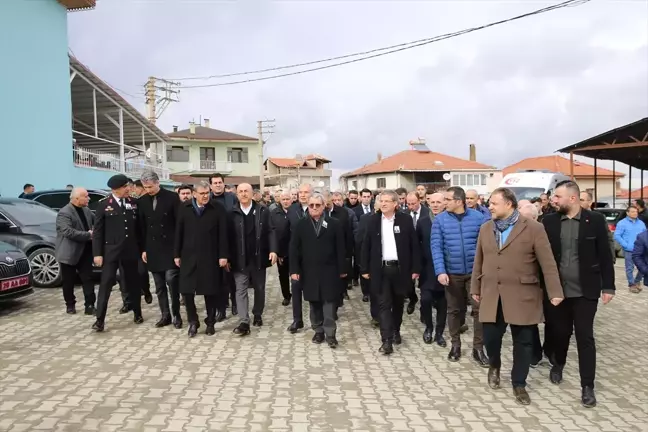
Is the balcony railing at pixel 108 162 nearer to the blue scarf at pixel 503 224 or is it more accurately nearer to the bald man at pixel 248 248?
the bald man at pixel 248 248

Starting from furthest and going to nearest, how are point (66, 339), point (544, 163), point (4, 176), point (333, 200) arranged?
point (544, 163) → point (4, 176) → point (333, 200) → point (66, 339)

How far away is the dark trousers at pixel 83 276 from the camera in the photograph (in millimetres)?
7887

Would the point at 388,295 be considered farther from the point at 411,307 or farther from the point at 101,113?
the point at 101,113

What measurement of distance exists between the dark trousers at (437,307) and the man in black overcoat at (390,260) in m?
0.49

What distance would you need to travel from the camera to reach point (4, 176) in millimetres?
18156

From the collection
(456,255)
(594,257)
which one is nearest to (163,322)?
(456,255)

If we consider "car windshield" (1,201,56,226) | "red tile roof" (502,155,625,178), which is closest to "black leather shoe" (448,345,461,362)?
"car windshield" (1,201,56,226)

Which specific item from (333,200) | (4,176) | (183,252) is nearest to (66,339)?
(183,252)

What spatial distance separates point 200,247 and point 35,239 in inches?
195

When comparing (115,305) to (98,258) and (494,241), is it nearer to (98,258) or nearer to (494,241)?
(98,258)

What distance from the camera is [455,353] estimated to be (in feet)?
19.2

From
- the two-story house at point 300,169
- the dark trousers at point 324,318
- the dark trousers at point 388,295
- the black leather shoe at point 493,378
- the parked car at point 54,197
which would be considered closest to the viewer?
the black leather shoe at point 493,378

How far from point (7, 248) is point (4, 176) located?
11.9 m

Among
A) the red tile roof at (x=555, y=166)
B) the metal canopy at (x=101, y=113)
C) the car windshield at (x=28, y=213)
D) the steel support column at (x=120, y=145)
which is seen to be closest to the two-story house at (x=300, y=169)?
the red tile roof at (x=555, y=166)
